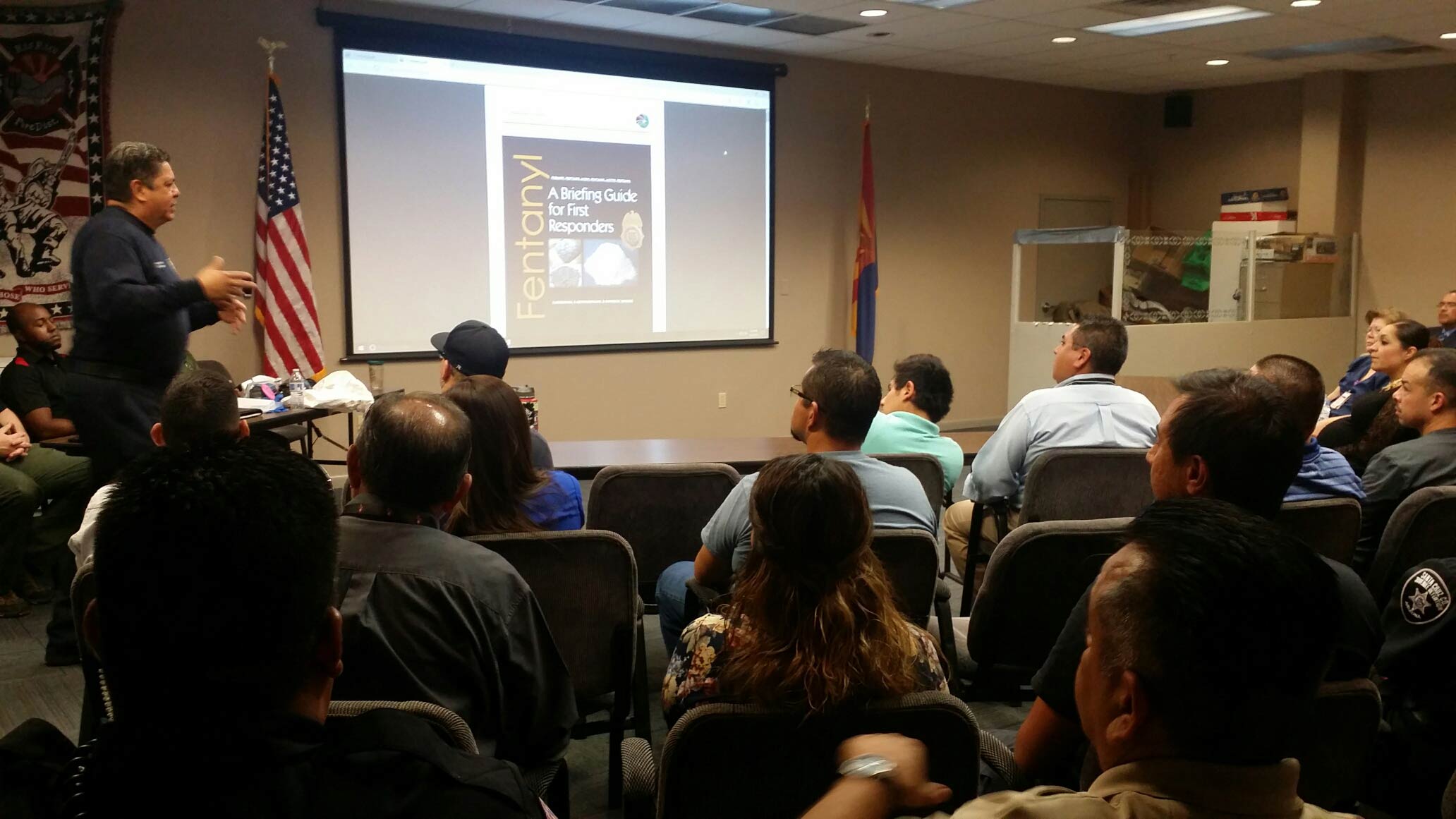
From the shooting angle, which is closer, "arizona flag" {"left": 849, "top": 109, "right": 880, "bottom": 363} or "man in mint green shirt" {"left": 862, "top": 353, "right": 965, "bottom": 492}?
"man in mint green shirt" {"left": 862, "top": 353, "right": 965, "bottom": 492}

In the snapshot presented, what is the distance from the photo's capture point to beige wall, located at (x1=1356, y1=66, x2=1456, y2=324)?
834cm

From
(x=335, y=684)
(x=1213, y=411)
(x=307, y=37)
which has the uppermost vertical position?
(x=307, y=37)

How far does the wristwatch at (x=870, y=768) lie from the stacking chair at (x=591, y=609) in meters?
1.17

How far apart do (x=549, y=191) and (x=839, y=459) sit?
4.92 m

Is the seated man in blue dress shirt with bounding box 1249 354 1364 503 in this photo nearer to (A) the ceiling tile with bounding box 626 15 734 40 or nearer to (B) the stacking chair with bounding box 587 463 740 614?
(B) the stacking chair with bounding box 587 463 740 614

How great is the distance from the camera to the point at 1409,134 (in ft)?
27.8

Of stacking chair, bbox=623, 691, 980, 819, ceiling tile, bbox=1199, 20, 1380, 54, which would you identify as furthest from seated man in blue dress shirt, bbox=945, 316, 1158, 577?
ceiling tile, bbox=1199, 20, 1380, 54

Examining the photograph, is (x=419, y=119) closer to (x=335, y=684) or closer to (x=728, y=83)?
A: (x=728, y=83)

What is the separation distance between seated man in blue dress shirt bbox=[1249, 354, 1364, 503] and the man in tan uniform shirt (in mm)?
1633

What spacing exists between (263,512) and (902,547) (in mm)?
1651

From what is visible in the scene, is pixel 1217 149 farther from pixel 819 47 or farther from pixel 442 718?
pixel 442 718

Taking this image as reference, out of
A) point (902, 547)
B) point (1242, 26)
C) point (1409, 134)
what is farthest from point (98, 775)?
point (1409, 134)

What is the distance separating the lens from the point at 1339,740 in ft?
5.09

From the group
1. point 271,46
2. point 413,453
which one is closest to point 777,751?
point 413,453
